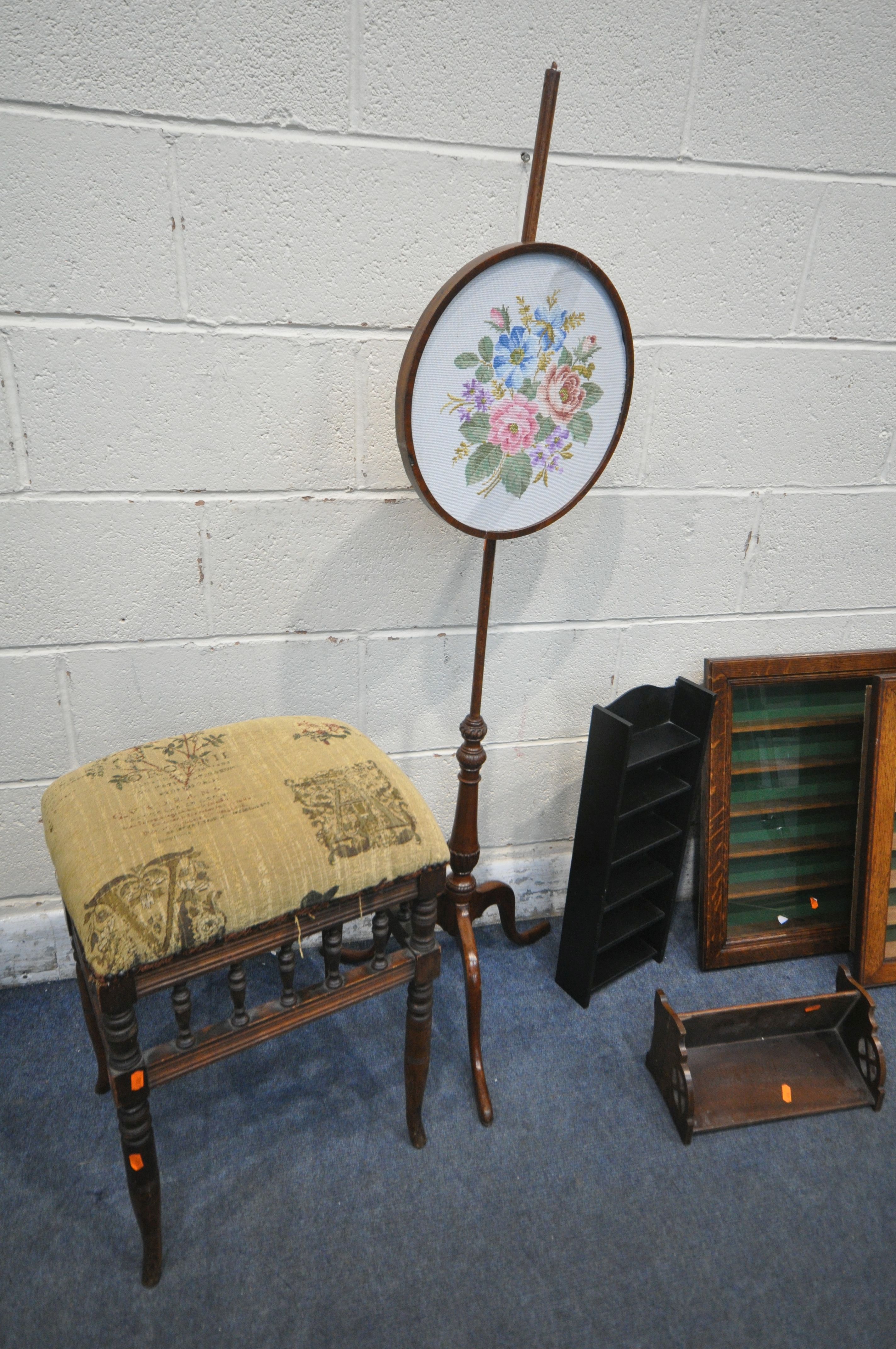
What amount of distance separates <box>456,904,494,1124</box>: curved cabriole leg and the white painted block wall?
13.1 inches

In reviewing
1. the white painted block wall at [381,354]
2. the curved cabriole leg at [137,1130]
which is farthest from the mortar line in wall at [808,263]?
the curved cabriole leg at [137,1130]

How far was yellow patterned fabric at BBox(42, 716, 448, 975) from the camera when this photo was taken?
951 millimetres

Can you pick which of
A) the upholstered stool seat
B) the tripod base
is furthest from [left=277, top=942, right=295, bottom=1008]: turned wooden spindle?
the tripod base

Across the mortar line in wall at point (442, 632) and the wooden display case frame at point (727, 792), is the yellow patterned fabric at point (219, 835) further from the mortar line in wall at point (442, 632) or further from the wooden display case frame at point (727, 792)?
the wooden display case frame at point (727, 792)

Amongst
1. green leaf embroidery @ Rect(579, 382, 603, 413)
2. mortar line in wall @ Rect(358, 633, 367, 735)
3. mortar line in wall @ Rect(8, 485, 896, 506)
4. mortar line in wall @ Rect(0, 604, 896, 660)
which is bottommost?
mortar line in wall @ Rect(358, 633, 367, 735)

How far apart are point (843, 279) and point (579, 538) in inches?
26.0

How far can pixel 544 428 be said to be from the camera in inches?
44.6

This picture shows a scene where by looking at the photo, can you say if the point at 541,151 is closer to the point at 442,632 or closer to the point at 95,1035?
the point at 442,632

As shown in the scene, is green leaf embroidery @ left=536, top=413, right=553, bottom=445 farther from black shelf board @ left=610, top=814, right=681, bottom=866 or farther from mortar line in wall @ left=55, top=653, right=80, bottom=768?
mortar line in wall @ left=55, top=653, right=80, bottom=768

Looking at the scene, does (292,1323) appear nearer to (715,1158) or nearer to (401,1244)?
(401,1244)

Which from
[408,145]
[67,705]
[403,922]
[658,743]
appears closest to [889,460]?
[658,743]

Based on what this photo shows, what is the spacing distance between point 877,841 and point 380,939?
1.14m

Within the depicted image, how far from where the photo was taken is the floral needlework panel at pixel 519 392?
3.38 feet

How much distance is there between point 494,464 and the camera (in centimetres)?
113
